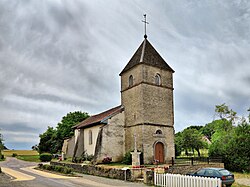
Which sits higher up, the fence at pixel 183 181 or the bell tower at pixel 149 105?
the bell tower at pixel 149 105

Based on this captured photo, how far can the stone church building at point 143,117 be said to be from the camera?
2844 centimetres

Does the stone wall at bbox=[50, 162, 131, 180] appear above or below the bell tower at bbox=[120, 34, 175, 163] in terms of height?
below

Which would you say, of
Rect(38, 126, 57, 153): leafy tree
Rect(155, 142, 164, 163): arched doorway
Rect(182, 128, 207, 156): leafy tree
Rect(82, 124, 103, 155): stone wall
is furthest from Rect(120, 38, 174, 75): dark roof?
Rect(38, 126, 57, 153): leafy tree

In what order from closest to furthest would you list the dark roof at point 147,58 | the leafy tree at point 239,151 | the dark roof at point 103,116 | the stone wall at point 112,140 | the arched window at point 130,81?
the stone wall at point 112,140
the leafy tree at point 239,151
the dark roof at point 103,116
the dark roof at point 147,58
the arched window at point 130,81

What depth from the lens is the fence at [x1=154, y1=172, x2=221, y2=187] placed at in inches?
540

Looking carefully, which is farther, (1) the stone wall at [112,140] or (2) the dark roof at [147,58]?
(2) the dark roof at [147,58]

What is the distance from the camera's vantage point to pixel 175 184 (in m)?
15.8

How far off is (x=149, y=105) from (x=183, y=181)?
1430 centimetres

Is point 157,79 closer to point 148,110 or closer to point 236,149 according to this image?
point 148,110

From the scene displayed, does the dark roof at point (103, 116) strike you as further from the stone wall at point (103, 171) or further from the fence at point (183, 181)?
the fence at point (183, 181)

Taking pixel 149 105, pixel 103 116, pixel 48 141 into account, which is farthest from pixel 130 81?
pixel 48 141

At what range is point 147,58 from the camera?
3044 centimetres

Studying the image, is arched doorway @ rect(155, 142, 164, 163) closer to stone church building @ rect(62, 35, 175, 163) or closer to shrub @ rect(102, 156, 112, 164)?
stone church building @ rect(62, 35, 175, 163)

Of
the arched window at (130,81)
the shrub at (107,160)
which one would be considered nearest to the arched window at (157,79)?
the arched window at (130,81)
